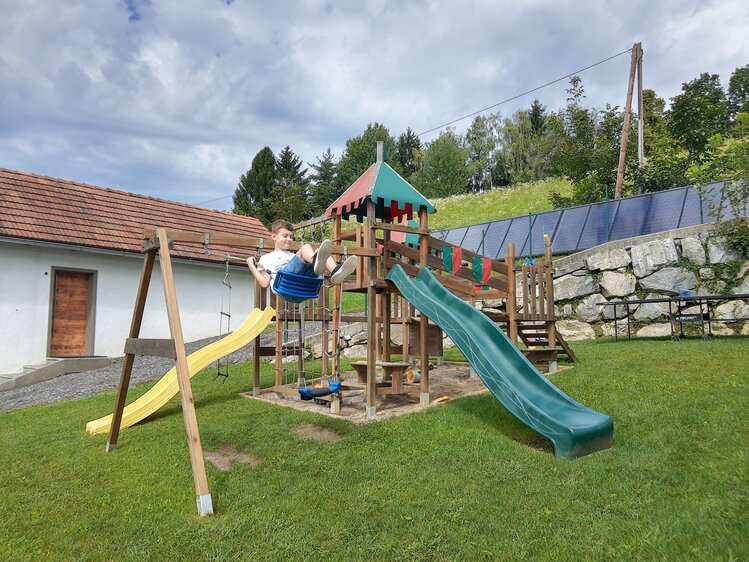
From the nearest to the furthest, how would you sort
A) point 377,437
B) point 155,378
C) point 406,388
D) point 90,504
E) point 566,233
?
point 90,504, point 377,437, point 406,388, point 155,378, point 566,233

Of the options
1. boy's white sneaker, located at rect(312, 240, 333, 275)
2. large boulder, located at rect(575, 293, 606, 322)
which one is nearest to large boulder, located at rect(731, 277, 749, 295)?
large boulder, located at rect(575, 293, 606, 322)

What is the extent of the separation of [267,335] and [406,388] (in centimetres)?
890

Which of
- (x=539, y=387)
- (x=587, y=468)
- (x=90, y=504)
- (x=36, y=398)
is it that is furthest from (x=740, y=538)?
(x=36, y=398)

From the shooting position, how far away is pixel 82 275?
14.5 m

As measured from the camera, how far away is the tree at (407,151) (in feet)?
213

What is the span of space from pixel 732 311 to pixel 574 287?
3.61 m

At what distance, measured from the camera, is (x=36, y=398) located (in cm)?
1074

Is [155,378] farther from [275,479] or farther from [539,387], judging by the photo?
[539,387]

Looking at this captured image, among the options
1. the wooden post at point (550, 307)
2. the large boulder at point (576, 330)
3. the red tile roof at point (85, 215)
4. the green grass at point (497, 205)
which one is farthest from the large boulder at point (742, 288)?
the green grass at point (497, 205)

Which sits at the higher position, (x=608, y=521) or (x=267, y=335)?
(x=267, y=335)

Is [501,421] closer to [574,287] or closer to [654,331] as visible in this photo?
[654,331]

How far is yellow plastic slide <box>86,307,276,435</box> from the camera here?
7129 millimetres

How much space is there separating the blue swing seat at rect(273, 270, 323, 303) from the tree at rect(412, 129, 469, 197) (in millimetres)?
52066

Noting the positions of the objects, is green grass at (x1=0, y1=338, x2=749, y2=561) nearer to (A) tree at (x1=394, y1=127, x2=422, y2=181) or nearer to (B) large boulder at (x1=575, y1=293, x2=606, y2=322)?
(B) large boulder at (x1=575, y1=293, x2=606, y2=322)
